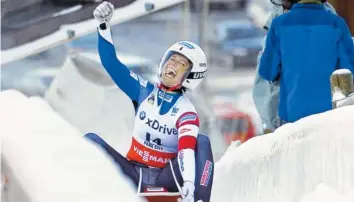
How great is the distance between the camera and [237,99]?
11570mm

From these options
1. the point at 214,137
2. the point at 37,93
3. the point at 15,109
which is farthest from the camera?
the point at 37,93

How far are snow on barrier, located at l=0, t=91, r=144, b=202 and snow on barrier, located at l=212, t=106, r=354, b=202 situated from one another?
7.20ft

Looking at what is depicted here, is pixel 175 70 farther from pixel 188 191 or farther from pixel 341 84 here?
pixel 341 84

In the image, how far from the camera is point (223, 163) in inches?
239

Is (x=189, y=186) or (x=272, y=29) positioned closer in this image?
(x=189, y=186)

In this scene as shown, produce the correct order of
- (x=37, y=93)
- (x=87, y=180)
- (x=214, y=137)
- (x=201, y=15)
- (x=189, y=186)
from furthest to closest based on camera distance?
(x=37, y=93), (x=201, y=15), (x=214, y=137), (x=189, y=186), (x=87, y=180)

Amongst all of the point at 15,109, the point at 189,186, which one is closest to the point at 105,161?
the point at 15,109

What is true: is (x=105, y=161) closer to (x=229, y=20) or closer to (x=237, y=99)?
(x=237, y=99)

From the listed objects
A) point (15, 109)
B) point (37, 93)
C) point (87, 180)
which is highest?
point (37, 93)

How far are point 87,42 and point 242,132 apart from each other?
6.23 ft

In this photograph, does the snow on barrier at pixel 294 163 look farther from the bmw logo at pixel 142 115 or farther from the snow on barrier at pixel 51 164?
the snow on barrier at pixel 51 164

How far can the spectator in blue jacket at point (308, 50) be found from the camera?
18.1 ft

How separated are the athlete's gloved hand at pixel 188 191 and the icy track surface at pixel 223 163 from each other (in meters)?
0.85

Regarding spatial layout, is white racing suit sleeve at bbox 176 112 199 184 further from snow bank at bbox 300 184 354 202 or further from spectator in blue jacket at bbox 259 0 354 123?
spectator in blue jacket at bbox 259 0 354 123
